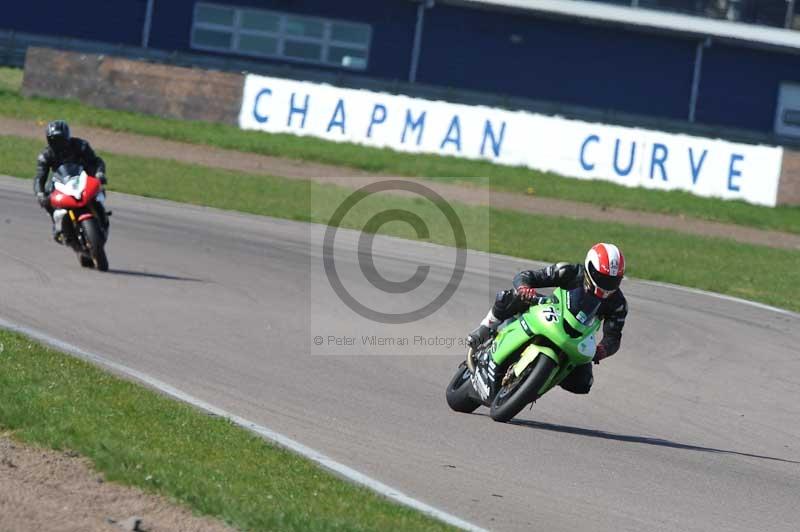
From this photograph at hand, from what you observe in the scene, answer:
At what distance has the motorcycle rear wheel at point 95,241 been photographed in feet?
48.0

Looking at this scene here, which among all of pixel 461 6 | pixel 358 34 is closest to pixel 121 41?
pixel 358 34

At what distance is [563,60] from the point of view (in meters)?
43.8

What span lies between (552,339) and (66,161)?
26.0 ft

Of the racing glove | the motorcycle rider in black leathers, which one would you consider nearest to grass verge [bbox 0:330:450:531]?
the racing glove

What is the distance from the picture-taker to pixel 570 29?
43.7 metres

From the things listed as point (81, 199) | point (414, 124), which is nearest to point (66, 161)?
point (81, 199)

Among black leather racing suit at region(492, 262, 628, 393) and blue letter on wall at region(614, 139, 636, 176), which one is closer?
black leather racing suit at region(492, 262, 628, 393)

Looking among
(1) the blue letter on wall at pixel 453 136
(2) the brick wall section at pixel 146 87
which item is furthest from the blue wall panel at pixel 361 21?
(1) the blue letter on wall at pixel 453 136

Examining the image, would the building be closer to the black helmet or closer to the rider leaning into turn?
the black helmet

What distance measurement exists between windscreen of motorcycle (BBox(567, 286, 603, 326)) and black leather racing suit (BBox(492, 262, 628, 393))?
0.20ft

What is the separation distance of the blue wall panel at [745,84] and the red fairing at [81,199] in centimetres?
3202

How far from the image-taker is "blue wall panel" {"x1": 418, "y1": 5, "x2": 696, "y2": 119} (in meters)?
43.6

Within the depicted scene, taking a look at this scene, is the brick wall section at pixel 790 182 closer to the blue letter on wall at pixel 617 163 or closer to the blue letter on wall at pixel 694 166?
the blue letter on wall at pixel 694 166

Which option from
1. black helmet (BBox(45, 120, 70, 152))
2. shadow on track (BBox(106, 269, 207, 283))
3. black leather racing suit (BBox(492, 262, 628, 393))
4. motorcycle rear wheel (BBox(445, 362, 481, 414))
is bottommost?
motorcycle rear wheel (BBox(445, 362, 481, 414))
